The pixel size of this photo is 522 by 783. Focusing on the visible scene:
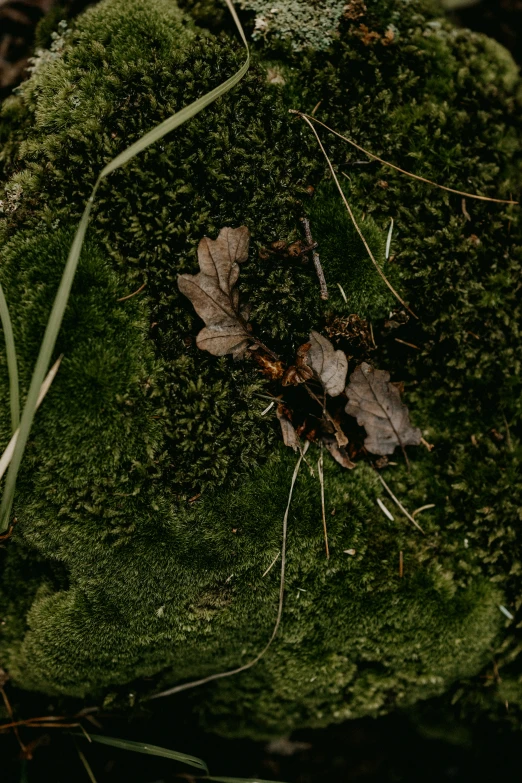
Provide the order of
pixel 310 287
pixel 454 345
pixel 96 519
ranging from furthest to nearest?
pixel 454 345, pixel 310 287, pixel 96 519

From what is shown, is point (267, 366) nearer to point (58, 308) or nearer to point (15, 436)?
point (58, 308)

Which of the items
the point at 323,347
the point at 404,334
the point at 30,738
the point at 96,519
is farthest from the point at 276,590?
the point at 30,738

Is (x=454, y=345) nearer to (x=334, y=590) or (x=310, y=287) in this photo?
(x=310, y=287)

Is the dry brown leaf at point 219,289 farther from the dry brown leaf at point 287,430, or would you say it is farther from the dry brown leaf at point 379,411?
the dry brown leaf at point 379,411

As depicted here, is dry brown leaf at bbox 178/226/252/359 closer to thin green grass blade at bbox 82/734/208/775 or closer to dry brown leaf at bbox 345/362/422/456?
dry brown leaf at bbox 345/362/422/456

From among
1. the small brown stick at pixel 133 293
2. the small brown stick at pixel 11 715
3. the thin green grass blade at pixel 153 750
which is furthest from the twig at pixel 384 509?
the small brown stick at pixel 11 715
